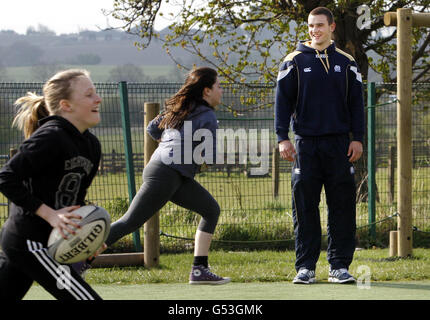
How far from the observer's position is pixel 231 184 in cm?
946

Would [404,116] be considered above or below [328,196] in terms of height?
above

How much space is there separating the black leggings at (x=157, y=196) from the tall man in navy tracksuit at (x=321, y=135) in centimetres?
85

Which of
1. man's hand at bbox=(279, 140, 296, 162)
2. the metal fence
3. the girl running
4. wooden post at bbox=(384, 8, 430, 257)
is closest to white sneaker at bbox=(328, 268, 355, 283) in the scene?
the girl running

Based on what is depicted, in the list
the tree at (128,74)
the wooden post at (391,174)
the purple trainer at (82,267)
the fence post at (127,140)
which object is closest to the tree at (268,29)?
the wooden post at (391,174)

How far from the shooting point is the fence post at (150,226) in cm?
749

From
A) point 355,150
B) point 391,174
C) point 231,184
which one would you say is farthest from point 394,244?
point 391,174

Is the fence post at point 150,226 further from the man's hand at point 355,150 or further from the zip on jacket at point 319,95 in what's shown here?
the man's hand at point 355,150

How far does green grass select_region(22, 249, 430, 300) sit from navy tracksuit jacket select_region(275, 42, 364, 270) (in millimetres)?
461

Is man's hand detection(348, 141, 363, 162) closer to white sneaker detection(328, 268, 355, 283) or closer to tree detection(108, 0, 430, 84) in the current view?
white sneaker detection(328, 268, 355, 283)

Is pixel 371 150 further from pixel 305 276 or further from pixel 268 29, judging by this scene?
pixel 268 29

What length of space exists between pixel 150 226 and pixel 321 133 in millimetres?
2363

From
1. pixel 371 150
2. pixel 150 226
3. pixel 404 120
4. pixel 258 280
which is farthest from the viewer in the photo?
pixel 371 150

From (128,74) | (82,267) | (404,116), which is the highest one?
(128,74)
